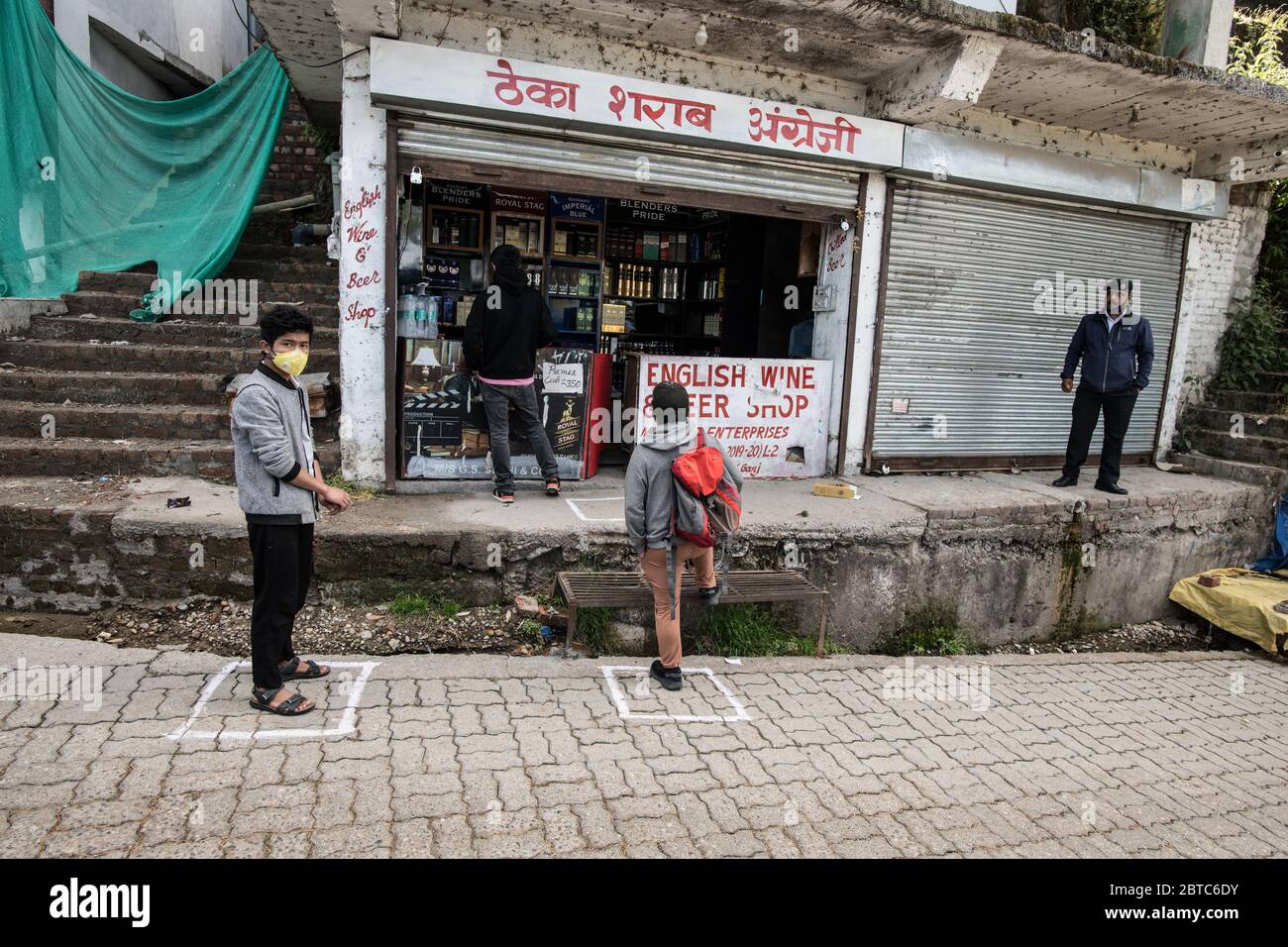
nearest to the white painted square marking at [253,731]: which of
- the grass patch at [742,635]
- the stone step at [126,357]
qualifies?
the grass patch at [742,635]

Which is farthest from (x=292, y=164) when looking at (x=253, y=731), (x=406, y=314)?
(x=253, y=731)

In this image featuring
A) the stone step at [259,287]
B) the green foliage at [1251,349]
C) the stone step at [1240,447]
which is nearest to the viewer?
the stone step at [259,287]

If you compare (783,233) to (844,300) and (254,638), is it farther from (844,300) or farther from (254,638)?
(254,638)

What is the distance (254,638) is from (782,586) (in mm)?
3281

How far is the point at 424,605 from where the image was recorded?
17.4 ft

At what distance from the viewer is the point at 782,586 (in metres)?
5.48

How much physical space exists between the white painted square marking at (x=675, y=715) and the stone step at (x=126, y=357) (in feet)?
14.0

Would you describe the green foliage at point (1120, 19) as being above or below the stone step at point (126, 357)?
above

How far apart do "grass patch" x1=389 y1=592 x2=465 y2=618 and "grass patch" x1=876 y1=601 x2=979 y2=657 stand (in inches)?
131

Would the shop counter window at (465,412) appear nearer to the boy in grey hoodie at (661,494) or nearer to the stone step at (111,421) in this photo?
the stone step at (111,421)

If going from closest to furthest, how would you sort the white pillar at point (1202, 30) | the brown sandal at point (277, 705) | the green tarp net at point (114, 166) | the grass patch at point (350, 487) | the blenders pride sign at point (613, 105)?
the brown sandal at point (277, 705)
the blenders pride sign at point (613, 105)
the grass patch at point (350, 487)
the green tarp net at point (114, 166)
the white pillar at point (1202, 30)

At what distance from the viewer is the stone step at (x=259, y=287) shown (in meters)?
7.56

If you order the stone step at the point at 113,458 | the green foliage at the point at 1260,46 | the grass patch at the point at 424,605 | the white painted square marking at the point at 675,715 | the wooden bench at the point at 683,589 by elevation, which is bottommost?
the white painted square marking at the point at 675,715

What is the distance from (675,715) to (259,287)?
6614 millimetres
